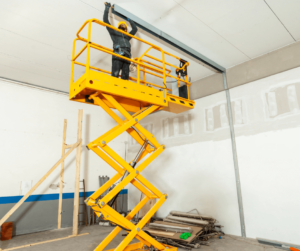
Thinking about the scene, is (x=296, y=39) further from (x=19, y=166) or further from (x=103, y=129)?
(x=19, y=166)

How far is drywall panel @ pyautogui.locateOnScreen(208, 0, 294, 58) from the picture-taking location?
12.6ft

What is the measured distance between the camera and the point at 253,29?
4.29m

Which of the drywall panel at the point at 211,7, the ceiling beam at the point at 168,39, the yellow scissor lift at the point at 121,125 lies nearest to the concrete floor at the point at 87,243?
the yellow scissor lift at the point at 121,125

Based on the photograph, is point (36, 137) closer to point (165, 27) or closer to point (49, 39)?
point (49, 39)

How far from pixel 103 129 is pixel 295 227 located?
6014mm

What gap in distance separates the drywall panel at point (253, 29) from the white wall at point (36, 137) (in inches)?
201

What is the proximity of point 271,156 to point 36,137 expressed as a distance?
622cm

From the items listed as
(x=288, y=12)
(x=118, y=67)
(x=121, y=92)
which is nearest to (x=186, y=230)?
(x=121, y=92)

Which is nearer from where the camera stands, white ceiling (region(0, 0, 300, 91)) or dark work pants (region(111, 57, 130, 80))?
white ceiling (region(0, 0, 300, 91))

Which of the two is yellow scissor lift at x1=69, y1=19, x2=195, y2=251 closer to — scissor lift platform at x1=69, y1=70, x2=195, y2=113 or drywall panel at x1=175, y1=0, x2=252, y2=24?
scissor lift platform at x1=69, y1=70, x2=195, y2=113

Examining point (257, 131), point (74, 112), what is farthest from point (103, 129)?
point (257, 131)

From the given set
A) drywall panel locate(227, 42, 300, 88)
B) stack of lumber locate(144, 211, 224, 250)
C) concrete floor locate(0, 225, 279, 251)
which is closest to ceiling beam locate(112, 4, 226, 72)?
drywall panel locate(227, 42, 300, 88)

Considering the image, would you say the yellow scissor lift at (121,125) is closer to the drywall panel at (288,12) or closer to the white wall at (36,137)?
the drywall panel at (288,12)

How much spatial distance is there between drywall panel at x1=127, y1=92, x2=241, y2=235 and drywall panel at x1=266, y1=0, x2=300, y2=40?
6.68ft
